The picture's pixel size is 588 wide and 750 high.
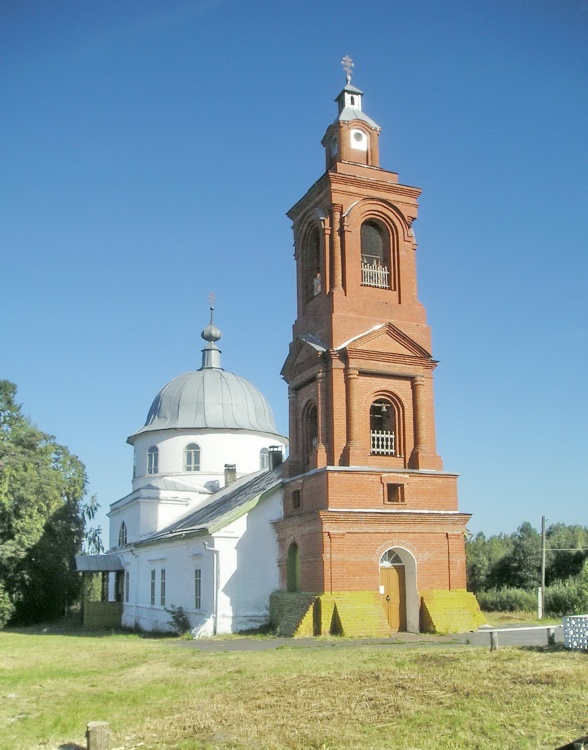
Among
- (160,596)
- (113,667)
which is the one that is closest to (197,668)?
(113,667)

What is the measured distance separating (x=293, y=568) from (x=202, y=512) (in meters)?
6.72

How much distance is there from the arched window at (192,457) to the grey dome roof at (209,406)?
2.90 ft

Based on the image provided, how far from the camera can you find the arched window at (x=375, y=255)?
952 inches

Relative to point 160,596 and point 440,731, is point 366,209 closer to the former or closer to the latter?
point 160,596

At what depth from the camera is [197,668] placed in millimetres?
14688

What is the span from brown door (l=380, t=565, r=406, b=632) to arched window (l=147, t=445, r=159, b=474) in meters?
15.9

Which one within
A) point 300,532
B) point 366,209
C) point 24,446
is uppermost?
point 366,209

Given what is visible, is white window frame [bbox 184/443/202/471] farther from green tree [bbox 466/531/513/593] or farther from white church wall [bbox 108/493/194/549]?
green tree [bbox 466/531/513/593]

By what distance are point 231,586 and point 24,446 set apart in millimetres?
16429

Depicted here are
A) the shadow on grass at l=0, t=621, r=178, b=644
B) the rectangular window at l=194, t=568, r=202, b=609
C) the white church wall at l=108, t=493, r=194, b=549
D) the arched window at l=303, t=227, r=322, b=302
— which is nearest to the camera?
the rectangular window at l=194, t=568, r=202, b=609

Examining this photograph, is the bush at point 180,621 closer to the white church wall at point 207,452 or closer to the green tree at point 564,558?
the white church wall at point 207,452

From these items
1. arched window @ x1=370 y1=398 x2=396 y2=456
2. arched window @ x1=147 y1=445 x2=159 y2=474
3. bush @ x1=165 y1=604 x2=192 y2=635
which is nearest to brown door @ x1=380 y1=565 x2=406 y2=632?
arched window @ x1=370 y1=398 x2=396 y2=456

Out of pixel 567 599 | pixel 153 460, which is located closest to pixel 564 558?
pixel 567 599

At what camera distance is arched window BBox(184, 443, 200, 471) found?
34688mm
